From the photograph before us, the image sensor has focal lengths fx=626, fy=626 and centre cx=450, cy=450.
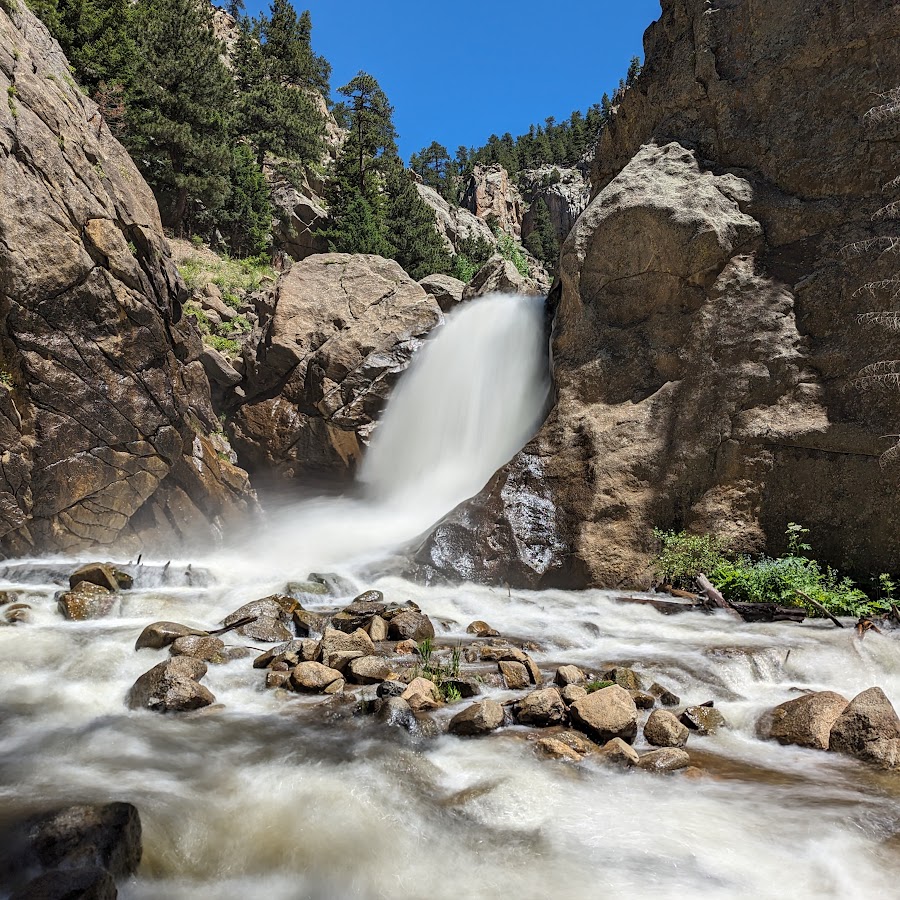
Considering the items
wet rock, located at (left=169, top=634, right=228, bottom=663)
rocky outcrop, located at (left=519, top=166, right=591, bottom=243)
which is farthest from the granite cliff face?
rocky outcrop, located at (left=519, top=166, right=591, bottom=243)

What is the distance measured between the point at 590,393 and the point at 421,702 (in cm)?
895

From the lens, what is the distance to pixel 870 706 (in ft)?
16.5

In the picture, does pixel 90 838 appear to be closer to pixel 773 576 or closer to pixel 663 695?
pixel 663 695

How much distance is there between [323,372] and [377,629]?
12911mm

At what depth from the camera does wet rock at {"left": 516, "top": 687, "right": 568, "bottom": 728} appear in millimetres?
5445

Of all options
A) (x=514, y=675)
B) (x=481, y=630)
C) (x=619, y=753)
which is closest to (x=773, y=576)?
(x=481, y=630)

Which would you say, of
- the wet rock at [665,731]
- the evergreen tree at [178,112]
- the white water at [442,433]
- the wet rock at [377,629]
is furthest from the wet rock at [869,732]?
the evergreen tree at [178,112]

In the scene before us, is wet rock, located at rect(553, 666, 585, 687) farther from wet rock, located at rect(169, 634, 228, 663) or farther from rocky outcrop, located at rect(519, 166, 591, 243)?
rocky outcrop, located at rect(519, 166, 591, 243)

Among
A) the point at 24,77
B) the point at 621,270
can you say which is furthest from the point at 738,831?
the point at 24,77

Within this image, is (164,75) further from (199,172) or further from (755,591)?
(755,591)

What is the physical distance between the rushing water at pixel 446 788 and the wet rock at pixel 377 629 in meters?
0.94

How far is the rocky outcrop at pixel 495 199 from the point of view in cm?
7438

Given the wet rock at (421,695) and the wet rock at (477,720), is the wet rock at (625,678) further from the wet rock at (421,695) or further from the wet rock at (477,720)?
the wet rock at (421,695)

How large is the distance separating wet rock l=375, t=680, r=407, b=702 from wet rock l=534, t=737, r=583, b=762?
59.3 inches
